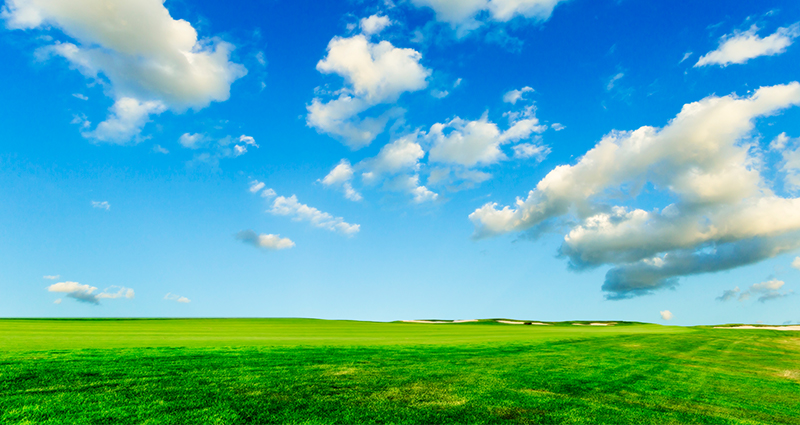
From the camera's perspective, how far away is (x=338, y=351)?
1738cm

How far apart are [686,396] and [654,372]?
4.59 meters

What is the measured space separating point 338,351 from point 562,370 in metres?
9.19

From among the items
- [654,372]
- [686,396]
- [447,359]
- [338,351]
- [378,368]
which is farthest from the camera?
[338,351]

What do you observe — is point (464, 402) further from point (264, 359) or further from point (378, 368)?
point (264, 359)

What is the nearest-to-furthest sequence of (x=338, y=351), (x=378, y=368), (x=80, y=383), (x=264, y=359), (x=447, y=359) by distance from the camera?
(x=80, y=383), (x=378, y=368), (x=264, y=359), (x=447, y=359), (x=338, y=351)

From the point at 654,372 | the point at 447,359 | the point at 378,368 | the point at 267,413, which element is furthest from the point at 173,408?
the point at 654,372

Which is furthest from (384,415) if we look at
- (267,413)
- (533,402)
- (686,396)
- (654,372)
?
(654,372)

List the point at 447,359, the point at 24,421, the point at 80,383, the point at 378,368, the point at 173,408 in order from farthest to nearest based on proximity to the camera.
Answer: the point at 447,359 < the point at 378,368 < the point at 80,383 < the point at 173,408 < the point at 24,421

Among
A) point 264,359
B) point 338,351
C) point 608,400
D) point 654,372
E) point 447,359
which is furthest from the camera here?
point 338,351

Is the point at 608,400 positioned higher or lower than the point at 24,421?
lower

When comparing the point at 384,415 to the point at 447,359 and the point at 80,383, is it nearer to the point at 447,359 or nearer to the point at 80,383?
the point at 80,383

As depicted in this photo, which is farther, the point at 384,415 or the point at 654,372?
the point at 654,372

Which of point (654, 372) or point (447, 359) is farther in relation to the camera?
point (447, 359)

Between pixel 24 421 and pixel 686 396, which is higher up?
pixel 24 421
